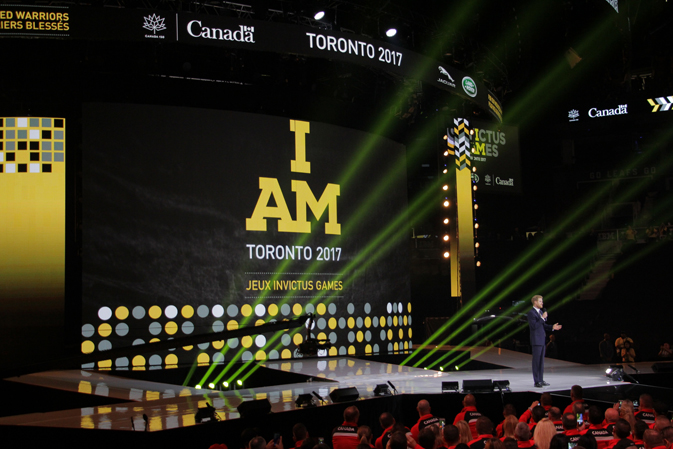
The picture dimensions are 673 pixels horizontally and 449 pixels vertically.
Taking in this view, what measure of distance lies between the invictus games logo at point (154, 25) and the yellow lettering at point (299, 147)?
3.56m

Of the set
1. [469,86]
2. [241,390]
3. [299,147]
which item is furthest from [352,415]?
[469,86]

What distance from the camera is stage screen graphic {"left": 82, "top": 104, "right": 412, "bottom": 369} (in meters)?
12.1

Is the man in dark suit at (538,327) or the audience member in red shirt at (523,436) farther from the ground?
the man in dark suit at (538,327)

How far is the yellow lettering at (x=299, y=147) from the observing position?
14164mm

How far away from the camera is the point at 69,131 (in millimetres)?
12203

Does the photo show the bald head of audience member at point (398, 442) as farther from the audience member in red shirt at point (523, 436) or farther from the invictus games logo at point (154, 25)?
the invictus games logo at point (154, 25)

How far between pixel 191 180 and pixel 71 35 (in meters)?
3.28

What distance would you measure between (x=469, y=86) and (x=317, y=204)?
446cm

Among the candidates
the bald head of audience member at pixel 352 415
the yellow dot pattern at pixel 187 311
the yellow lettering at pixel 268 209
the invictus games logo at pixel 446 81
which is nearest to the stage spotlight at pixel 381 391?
the bald head of audience member at pixel 352 415

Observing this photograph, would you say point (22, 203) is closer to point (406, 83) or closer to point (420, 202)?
point (406, 83)

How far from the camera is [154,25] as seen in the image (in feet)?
37.6

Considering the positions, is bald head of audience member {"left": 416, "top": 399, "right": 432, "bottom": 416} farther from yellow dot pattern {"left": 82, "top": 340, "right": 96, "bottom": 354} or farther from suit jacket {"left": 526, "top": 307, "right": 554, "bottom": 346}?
yellow dot pattern {"left": 82, "top": 340, "right": 96, "bottom": 354}

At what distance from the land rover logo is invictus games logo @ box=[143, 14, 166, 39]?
685cm

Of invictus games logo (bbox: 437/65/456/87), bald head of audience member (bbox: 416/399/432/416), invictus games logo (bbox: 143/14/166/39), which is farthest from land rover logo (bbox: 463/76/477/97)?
bald head of audience member (bbox: 416/399/432/416)
